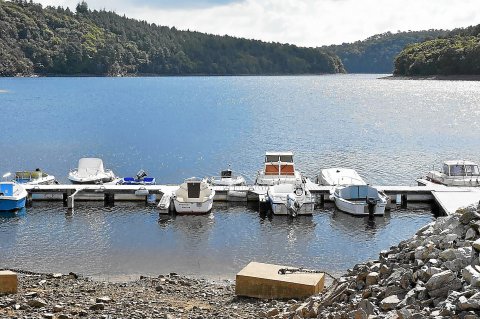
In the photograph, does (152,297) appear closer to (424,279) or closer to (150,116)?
(424,279)

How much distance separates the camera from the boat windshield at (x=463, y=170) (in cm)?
4984

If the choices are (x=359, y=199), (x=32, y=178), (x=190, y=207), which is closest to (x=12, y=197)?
(x=32, y=178)

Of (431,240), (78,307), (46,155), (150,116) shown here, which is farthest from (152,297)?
(150,116)

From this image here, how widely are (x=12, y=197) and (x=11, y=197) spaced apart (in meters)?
0.06

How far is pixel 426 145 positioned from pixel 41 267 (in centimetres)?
6269

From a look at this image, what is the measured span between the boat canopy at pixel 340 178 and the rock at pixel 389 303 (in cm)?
3469

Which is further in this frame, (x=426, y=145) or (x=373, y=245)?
→ (x=426, y=145)

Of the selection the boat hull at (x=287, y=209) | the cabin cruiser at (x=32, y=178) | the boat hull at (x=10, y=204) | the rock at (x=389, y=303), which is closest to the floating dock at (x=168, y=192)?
the cabin cruiser at (x=32, y=178)

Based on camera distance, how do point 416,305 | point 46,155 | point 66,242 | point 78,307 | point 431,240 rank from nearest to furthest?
point 416,305
point 431,240
point 78,307
point 66,242
point 46,155

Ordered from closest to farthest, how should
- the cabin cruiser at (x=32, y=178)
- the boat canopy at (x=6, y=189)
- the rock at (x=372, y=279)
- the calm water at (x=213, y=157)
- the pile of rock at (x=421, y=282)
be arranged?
the pile of rock at (x=421, y=282) < the rock at (x=372, y=279) < the calm water at (x=213, y=157) < the boat canopy at (x=6, y=189) < the cabin cruiser at (x=32, y=178)

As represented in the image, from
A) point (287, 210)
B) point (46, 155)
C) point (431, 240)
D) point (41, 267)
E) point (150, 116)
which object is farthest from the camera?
point (150, 116)

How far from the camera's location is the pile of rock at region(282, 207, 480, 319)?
13117 millimetres

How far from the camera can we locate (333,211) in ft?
146

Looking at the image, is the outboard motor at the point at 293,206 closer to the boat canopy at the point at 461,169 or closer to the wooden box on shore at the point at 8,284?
the boat canopy at the point at 461,169
